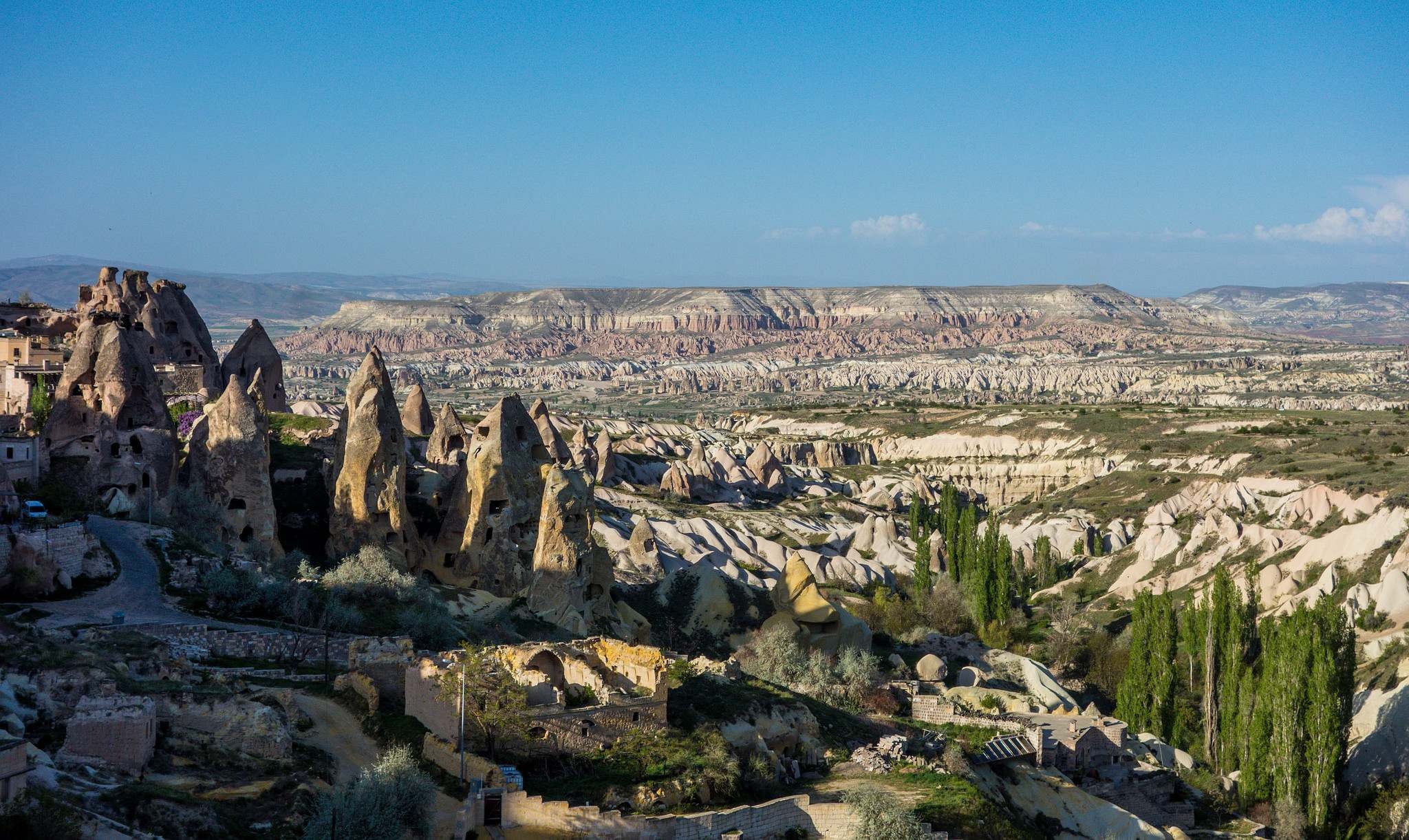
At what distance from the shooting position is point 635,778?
74.1 feet

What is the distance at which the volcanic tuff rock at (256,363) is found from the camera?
179 ft

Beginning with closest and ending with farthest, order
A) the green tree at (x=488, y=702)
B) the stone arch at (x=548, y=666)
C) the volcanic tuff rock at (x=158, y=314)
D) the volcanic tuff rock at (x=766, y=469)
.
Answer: the green tree at (x=488, y=702) → the stone arch at (x=548, y=666) → the volcanic tuff rock at (x=158, y=314) → the volcanic tuff rock at (x=766, y=469)

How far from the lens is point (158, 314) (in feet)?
176

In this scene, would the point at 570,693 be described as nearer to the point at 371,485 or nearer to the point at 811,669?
the point at 811,669

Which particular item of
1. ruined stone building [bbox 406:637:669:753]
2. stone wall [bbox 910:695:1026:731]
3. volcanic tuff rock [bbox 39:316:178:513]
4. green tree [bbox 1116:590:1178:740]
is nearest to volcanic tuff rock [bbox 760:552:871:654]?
stone wall [bbox 910:695:1026:731]

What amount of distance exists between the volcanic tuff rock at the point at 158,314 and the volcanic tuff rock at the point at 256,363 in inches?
28.3

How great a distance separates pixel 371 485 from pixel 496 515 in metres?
3.47

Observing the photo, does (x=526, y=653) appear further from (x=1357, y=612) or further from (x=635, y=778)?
(x=1357, y=612)

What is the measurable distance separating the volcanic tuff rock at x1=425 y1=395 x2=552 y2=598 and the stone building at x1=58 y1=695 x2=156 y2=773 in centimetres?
2051

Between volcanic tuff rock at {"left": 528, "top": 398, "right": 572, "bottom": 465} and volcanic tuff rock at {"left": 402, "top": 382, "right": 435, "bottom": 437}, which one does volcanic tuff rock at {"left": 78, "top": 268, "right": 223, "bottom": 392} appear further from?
volcanic tuff rock at {"left": 528, "top": 398, "right": 572, "bottom": 465}

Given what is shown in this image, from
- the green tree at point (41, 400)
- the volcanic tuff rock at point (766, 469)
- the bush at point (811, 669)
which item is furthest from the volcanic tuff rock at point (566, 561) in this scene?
the volcanic tuff rock at point (766, 469)

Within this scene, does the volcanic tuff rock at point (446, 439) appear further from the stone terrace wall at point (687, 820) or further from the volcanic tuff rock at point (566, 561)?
the stone terrace wall at point (687, 820)

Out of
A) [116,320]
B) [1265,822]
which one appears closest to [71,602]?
[116,320]

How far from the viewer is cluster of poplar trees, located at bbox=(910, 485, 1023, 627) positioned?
60625 mm
